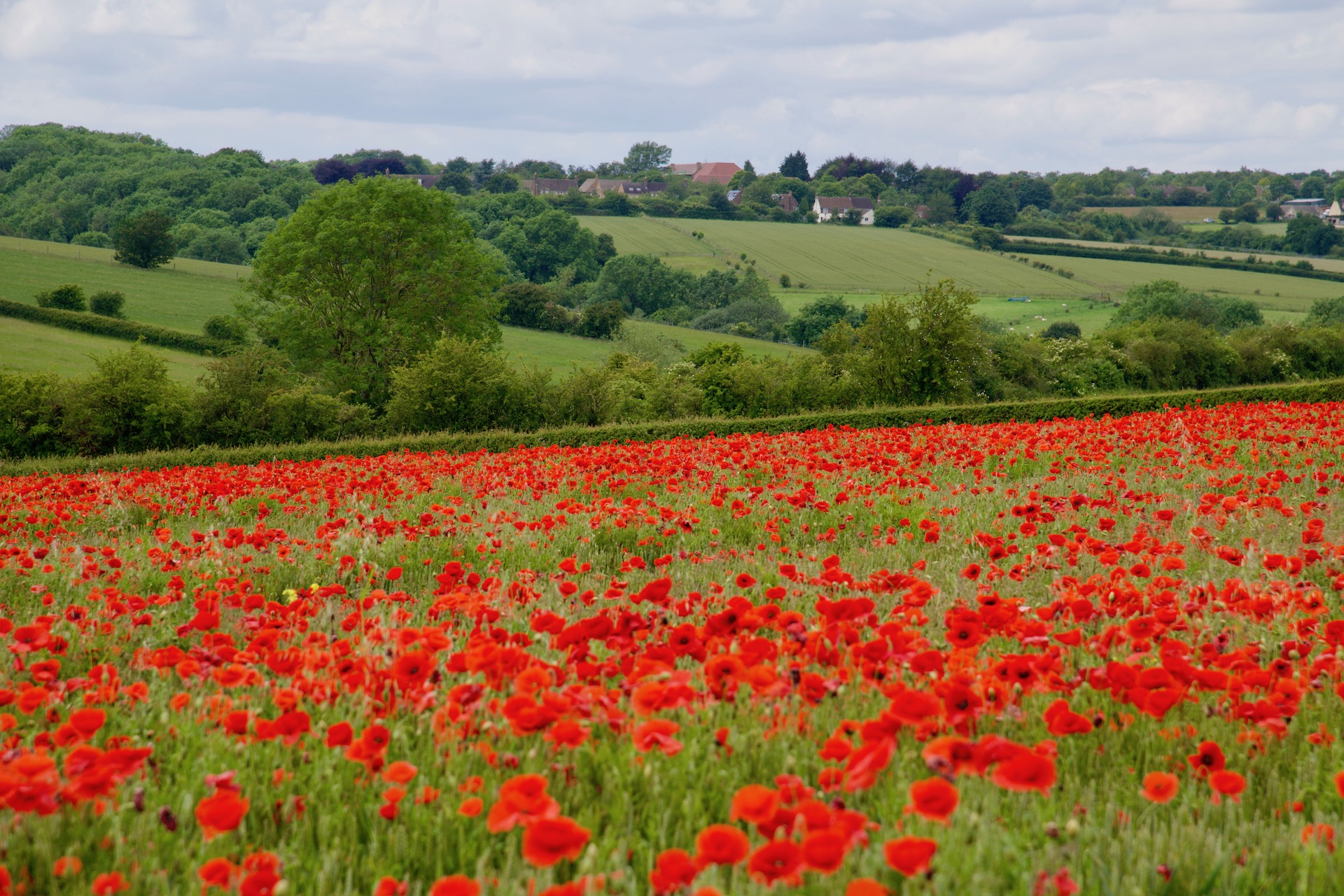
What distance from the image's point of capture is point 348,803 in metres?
2.61

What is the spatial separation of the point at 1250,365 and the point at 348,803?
6166 centimetres

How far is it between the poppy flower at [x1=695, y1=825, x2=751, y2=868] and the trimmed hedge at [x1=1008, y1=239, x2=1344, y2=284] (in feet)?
355

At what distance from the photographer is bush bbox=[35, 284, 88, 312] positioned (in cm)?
5594

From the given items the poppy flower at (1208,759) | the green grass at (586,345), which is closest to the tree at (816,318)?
the green grass at (586,345)

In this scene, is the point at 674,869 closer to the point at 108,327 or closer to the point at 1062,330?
the point at 108,327

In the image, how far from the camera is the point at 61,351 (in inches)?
1950

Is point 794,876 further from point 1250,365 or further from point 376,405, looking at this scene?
point 1250,365

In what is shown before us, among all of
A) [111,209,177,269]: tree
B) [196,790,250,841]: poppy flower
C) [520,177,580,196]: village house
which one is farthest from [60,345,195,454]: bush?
[520,177,580,196]: village house

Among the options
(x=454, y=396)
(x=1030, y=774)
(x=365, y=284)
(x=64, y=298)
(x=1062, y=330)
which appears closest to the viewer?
(x=1030, y=774)

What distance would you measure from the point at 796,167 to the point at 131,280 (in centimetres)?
14979

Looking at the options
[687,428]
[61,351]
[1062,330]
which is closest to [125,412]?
[687,428]

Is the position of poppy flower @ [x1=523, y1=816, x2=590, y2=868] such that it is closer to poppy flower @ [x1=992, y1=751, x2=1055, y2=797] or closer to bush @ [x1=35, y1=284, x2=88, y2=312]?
poppy flower @ [x1=992, y1=751, x2=1055, y2=797]

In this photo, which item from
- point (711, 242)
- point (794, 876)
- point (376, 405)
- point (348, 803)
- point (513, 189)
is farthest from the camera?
point (513, 189)

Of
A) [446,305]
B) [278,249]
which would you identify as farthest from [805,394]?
[278,249]
